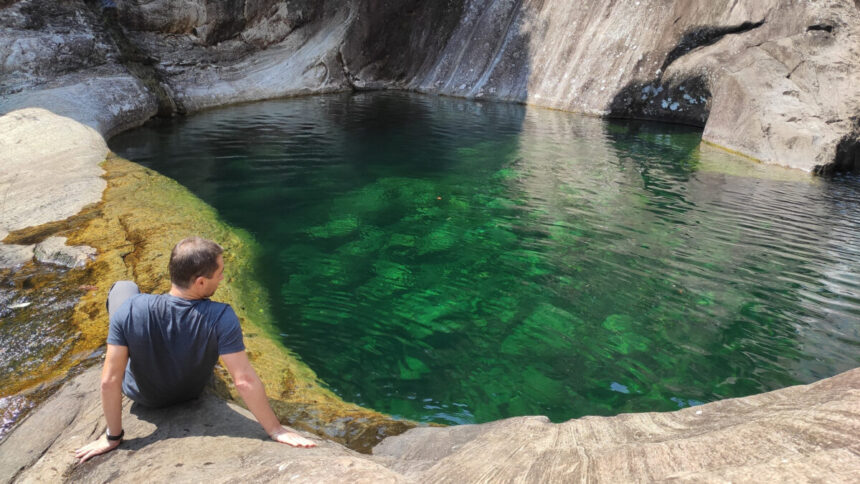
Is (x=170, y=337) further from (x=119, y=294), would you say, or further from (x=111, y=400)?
(x=119, y=294)

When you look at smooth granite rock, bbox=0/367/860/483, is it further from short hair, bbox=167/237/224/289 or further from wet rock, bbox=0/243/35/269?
wet rock, bbox=0/243/35/269

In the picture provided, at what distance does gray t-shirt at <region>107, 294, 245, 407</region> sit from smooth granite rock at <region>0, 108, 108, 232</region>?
424cm

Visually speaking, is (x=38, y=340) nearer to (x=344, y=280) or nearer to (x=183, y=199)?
(x=344, y=280)

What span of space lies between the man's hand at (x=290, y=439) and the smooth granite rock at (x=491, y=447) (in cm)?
6

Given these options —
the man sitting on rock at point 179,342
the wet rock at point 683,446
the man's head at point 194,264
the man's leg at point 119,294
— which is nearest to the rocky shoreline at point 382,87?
the wet rock at point 683,446

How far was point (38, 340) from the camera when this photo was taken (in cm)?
398

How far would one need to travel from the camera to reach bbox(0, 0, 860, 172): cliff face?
11.7m

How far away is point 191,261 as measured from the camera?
107 inches

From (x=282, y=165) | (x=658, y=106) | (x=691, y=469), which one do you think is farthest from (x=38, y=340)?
(x=658, y=106)

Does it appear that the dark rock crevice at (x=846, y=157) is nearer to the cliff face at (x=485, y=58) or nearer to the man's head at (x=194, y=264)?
the cliff face at (x=485, y=58)

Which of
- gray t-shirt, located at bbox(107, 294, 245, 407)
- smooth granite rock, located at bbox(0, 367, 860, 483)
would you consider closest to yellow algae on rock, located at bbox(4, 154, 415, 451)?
smooth granite rock, located at bbox(0, 367, 860, 483)

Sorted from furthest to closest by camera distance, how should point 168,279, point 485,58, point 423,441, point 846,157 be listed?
point 485,58
point 846,157
point 168,279
point 423,441

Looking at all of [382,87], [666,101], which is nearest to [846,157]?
[666,101]

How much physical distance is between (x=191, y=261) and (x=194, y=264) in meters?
0.02
